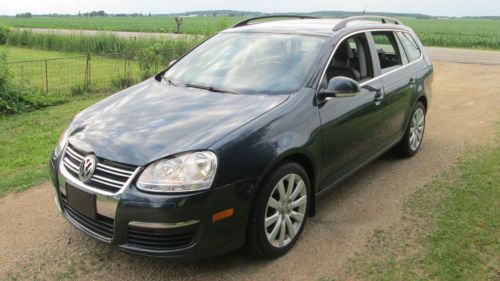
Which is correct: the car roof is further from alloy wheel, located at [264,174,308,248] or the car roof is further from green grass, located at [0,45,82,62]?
green grass, located at [0,45,82,62]

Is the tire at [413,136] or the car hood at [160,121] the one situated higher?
the car hood at [160,121]

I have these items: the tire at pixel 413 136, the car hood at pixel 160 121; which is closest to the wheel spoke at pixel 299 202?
the car hood at pixel 160 121

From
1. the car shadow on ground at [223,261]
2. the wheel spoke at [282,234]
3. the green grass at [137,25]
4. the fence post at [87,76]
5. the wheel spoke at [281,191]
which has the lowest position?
the car shadow on ground at [223,261]

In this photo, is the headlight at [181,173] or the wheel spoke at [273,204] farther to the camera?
the wheel spoke at [273,204]

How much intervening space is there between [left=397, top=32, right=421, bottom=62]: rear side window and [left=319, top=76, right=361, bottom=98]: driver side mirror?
211cm

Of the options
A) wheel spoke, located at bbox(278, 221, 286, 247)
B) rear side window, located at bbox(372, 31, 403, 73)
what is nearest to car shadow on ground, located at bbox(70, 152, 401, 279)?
wheel spoke, located at bbox(278, 221, 286, 247)

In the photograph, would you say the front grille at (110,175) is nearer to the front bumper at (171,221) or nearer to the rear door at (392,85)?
the front bumper at (171,221)

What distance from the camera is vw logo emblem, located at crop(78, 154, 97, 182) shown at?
9.78 feet

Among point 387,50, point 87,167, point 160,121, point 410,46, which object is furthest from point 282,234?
point 410,46

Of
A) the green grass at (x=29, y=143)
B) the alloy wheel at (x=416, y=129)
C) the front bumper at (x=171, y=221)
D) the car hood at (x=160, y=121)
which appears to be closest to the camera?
the front bumper at (x=171, y=221)

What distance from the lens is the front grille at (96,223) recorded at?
297cm

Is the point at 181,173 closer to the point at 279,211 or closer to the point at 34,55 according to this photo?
the point at 279,211

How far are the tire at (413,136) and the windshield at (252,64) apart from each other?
2.03m

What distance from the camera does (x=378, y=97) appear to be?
447 centimetres
